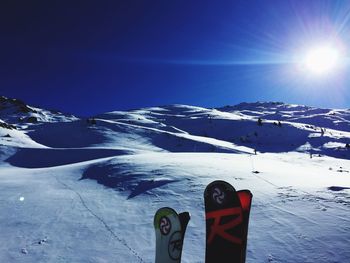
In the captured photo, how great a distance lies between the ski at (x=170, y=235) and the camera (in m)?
4.51

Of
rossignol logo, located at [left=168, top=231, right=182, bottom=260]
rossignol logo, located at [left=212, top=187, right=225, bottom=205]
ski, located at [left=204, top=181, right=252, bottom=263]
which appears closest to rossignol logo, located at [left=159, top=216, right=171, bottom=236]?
rossignol logo, located at [left=168, top=231, right=182, bottom=260]

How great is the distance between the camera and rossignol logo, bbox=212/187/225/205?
172 inches

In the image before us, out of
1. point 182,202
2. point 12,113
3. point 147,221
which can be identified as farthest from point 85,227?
point 12,113

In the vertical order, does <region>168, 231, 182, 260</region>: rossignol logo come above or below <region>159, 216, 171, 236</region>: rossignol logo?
below

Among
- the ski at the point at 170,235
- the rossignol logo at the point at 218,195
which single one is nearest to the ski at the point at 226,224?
the rossignol logo at the point at 218,195

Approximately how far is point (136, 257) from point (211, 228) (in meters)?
2.38

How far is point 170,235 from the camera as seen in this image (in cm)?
454

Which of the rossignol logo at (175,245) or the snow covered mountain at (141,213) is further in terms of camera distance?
the snow covered mountain at (141,213)

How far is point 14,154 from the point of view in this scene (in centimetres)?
2741

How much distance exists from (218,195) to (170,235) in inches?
35.3

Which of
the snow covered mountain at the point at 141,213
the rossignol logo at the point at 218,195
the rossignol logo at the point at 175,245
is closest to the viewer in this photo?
the rossignol logo at the point at 218,195

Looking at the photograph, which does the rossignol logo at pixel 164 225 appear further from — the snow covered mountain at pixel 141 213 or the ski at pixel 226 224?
the snow covered mountain at pixel 141 213

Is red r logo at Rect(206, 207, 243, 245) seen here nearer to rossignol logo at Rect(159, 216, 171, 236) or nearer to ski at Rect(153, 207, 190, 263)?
ski at Rect(153, 207, 190, 263)

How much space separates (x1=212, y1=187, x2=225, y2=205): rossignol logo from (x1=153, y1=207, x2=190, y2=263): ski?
0.47 metres
